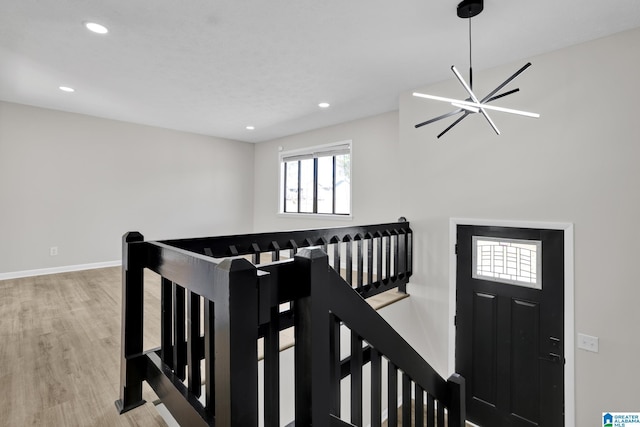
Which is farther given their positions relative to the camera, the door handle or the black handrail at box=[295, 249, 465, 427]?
the door handle

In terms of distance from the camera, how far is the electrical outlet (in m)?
2.49

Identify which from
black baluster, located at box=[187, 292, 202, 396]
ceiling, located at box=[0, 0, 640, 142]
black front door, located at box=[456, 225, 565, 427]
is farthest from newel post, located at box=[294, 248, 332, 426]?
black front door, located at box=[456, 225, 565, 427]

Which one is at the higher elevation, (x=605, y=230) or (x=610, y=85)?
(x=610, y=85)

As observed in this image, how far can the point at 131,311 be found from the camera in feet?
4.73

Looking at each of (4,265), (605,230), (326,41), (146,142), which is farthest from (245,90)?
(4,265)

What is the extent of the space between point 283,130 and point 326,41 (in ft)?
10.7

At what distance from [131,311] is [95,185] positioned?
4558mm

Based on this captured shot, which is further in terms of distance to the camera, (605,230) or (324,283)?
(605,230)

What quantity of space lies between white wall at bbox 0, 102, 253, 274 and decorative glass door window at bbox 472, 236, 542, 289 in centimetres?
510

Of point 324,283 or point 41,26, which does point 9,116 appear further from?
point 324,283

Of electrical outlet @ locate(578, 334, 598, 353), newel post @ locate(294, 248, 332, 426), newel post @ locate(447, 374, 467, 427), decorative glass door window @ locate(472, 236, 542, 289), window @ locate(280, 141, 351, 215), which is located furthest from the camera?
window @ locate(280, 141, 351, 215)

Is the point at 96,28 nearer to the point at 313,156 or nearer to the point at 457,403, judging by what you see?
the point at 457,403

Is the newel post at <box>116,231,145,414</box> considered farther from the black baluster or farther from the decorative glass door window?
the decorative glass door window

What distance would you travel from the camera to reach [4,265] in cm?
431
